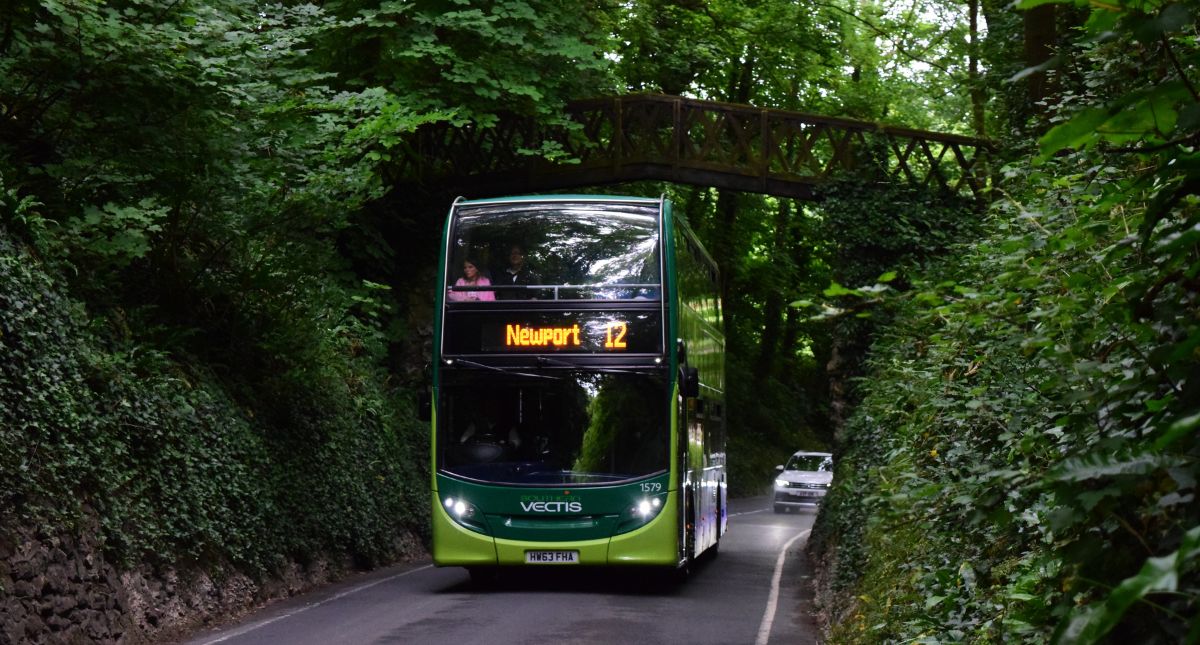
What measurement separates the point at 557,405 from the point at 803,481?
22.1 metres

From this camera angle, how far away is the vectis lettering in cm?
1523

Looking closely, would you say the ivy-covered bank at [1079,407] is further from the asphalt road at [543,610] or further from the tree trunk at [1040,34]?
the tree trunk at [1040,34]

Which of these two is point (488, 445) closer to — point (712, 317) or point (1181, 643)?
point (712, 317)

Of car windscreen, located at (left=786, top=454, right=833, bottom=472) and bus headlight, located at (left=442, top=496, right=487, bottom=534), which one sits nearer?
bus headlight, located at (left=442, top=496, right=487, bottom=534)

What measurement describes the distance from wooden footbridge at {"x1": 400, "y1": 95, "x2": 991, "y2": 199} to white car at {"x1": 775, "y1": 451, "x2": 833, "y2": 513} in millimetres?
12628

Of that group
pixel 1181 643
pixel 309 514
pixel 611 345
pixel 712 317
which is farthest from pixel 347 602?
pixel 1181 643

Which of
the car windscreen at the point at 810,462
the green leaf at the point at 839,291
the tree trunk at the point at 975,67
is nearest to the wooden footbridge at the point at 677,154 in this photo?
the tree trunk at the point at 975,67

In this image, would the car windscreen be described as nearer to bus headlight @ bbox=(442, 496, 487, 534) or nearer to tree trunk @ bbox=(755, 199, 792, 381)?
tree trunk @ bbox=(755, 199, 792, 381)

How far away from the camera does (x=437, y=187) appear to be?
86.3ft

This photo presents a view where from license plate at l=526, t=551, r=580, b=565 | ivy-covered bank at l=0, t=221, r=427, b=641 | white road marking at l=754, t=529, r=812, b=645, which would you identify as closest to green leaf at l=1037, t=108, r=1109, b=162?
ivy-covered bank at l=0, t=221, r=427, b=641

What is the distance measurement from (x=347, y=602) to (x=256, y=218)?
4.53 meters

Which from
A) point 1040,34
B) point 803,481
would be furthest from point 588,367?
point 803,481

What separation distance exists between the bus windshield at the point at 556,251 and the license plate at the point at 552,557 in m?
2.88

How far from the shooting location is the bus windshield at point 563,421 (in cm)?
1524
